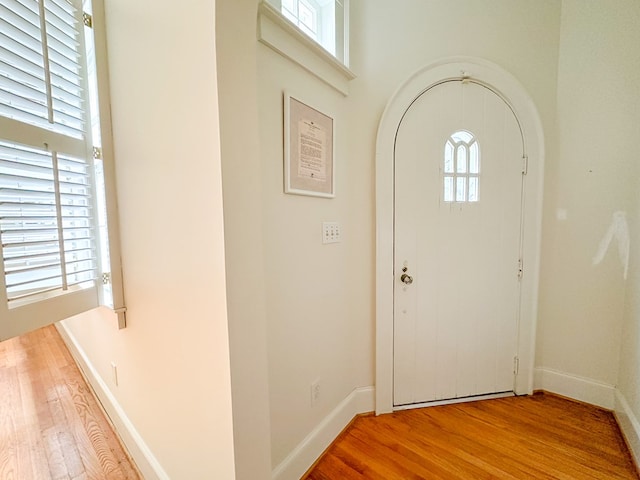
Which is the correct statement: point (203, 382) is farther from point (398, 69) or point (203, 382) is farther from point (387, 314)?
point (398, 69)

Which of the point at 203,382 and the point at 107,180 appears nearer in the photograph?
the point at 203,382

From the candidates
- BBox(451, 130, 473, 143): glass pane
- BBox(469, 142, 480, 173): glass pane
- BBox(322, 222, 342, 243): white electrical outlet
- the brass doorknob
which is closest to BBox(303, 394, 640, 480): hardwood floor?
the brass doorknob

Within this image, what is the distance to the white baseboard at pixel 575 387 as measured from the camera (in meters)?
1.76

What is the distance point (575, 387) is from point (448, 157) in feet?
5.98

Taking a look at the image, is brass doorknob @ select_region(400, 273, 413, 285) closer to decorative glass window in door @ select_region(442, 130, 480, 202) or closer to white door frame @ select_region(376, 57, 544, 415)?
Result: white door frame @ select_region(376, 57, 544, 415)

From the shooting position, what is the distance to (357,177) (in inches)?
66.9

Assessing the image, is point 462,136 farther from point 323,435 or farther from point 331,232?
point 323,435

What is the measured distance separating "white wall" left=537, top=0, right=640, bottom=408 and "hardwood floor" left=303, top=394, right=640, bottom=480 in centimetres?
36

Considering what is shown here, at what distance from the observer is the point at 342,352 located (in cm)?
165

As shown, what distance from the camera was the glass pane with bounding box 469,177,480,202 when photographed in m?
1.77

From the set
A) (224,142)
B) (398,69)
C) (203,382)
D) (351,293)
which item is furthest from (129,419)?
(398,69)

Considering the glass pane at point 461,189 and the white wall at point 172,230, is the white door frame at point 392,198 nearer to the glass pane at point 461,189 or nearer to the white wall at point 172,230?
the glass pane at point 461,189

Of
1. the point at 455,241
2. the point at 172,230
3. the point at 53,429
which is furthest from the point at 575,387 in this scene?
the point at 53,429

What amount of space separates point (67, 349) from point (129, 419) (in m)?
2.15
